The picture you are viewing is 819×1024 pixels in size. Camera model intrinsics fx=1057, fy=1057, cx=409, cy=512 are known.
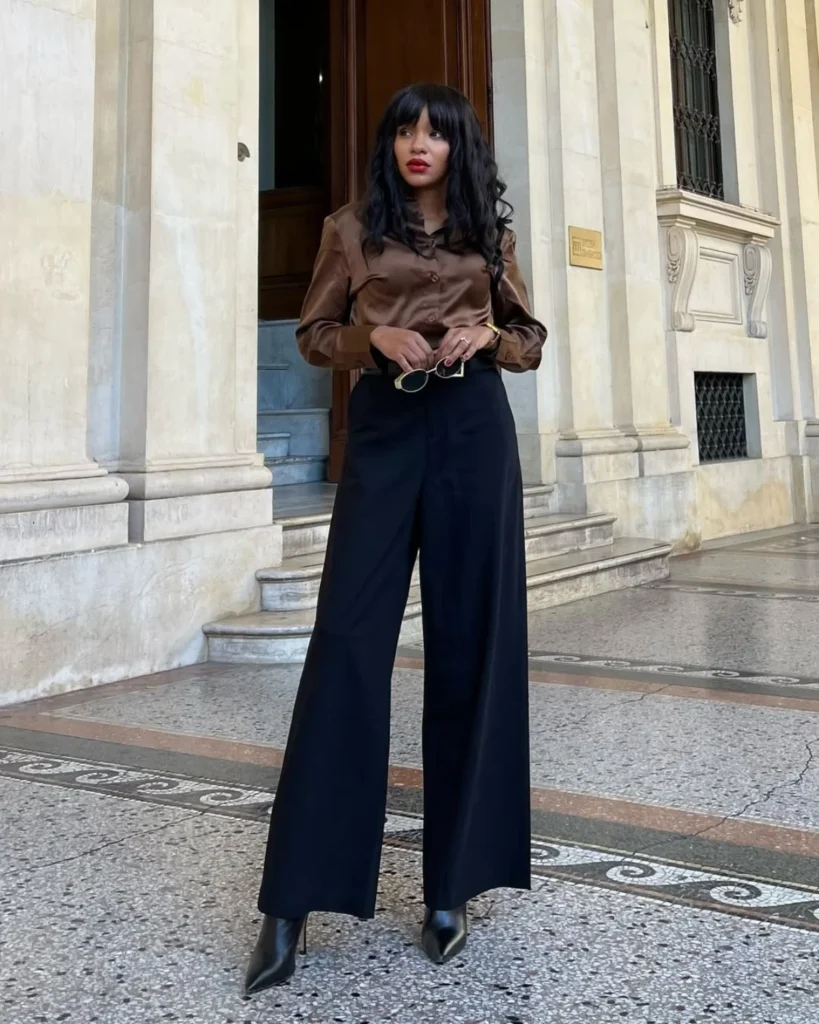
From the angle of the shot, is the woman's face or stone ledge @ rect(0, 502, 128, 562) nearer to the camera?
the woman's face

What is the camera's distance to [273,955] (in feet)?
6.03

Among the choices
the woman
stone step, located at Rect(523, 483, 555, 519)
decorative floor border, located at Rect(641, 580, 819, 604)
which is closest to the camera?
the woman

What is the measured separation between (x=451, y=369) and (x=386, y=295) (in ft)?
0.69

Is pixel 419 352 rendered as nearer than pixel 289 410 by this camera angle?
Yes

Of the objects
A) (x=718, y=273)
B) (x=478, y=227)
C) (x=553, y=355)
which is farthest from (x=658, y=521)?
(x=478, y=227)

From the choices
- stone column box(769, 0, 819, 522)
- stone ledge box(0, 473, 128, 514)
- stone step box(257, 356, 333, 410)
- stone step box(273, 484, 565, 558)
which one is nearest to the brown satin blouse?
stone ledge box(0, 473, 128, 514)

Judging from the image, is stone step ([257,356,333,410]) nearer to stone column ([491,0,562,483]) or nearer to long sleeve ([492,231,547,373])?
stone column ([491,0,562,483])

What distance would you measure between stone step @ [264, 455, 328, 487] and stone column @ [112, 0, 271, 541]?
11.3 feet

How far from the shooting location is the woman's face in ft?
6.37

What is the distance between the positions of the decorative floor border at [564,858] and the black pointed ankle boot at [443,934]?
0.44m

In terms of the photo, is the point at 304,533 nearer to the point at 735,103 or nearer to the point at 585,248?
the point at 585,248

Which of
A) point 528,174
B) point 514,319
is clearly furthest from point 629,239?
point 514,319

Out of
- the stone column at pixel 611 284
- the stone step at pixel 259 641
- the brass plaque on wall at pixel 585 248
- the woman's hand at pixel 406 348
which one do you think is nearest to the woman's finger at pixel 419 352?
the woman's hand at pixel 406 348

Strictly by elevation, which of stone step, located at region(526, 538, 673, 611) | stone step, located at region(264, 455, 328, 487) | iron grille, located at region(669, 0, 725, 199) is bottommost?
stone step, located at region(526, 538, 673, 611)
